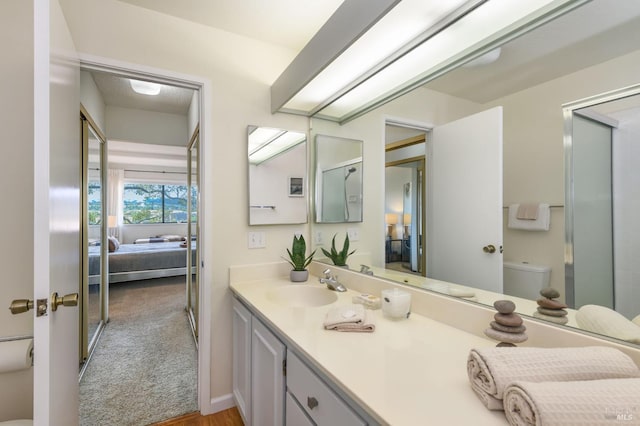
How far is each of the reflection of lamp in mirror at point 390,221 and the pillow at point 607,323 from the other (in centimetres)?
75

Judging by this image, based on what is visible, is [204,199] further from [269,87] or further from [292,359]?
[292,359]

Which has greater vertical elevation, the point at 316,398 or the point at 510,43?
the point at 510,43

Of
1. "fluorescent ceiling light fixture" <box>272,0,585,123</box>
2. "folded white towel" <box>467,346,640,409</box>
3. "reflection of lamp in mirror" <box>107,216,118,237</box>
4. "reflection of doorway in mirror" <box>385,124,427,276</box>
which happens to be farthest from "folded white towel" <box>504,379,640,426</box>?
"reflection of lamp in mirror" <box>107,216,118,237</box>

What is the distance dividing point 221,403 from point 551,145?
7.15 ft

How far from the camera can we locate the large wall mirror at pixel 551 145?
765 millimetres

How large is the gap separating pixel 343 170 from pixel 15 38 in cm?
174

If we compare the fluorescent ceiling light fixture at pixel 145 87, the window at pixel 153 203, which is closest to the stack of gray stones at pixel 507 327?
the fluorescent ceiling light fixture at pixel 145 87

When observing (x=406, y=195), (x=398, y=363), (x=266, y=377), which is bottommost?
(x=266, y=377)

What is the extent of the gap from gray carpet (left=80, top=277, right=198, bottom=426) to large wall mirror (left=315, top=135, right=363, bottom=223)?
5.20 ft

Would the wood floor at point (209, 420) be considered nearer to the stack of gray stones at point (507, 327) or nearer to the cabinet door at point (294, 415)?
the cabinet door at point (294, 415)

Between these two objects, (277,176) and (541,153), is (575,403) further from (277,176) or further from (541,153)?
(277,176)

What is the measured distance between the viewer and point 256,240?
1957mm

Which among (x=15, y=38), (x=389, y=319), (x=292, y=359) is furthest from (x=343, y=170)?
(x=15, y=38)

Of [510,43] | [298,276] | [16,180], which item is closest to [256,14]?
[510,43]
